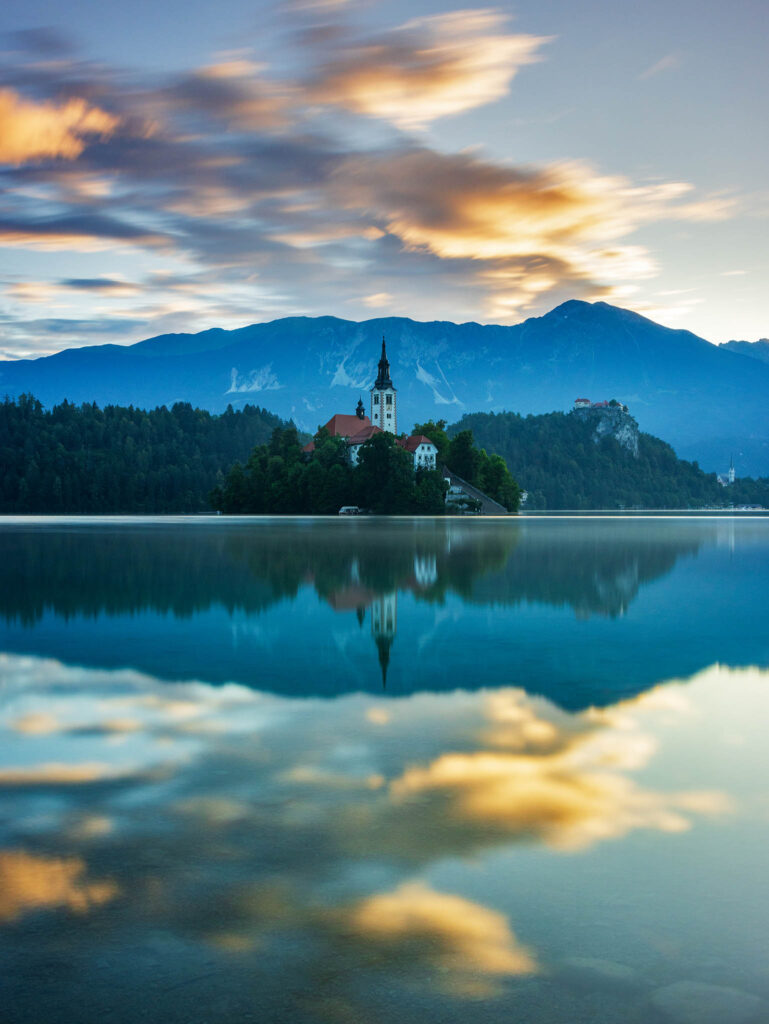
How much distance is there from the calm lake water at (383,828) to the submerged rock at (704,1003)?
0.06ft

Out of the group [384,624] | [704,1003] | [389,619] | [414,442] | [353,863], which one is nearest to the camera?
[704,1003]

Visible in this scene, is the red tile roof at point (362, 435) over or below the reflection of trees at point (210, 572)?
over

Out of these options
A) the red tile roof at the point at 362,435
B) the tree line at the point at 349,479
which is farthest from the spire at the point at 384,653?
the red tile roof at the point at 362,435

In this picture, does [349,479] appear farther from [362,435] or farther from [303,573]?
[303,573]

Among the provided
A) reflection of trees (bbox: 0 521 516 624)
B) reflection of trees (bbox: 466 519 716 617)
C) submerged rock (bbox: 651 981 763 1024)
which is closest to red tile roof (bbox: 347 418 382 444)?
reflection of trees (bbox: 0 521 516 624)

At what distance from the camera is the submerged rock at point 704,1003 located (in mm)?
4844

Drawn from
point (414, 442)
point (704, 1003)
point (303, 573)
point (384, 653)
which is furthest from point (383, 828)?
point (414, 442)

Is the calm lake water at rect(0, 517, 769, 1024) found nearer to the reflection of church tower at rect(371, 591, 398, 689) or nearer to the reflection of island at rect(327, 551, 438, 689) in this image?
the reflection of church tower at rect(371, 591, 398, 689)

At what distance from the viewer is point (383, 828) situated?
24.7ft

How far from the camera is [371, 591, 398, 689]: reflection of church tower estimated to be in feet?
53.3

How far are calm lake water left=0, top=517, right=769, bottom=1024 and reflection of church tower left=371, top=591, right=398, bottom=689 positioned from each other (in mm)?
198

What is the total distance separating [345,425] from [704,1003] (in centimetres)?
18819

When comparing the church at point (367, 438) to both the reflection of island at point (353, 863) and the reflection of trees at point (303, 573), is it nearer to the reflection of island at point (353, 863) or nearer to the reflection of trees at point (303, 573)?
the reflection of trees at point (303, 573)

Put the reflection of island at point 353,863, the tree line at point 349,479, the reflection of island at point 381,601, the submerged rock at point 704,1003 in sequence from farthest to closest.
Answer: the tree line at point 349,479
the reflection of island at point 381,601
the reflection of island at point 353,863
the submerged rock at point 704,1003
